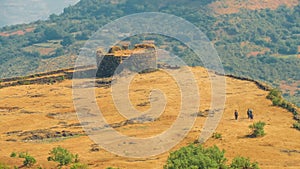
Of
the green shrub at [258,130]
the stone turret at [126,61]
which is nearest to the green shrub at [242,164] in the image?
the green shrub at [258,130]

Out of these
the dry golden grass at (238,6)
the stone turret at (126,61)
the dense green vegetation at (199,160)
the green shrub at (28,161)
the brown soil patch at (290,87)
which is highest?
the dry golden grass at (238,6)

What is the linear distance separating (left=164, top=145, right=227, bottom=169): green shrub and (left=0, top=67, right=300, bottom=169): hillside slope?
4242 millimetres

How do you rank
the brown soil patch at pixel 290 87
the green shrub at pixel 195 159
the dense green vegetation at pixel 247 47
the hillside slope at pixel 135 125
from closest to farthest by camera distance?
the green shrub at pixel 195 159 → the hillside slope at pixel 135 125 → the brown soil patch at pixel 290 87 → the dense green vegetation at pixel 247 47

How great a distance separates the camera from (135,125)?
46.3m

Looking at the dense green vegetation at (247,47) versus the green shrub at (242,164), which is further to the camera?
the dense green vegetation at (247,47)

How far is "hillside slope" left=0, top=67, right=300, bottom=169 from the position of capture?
120ft

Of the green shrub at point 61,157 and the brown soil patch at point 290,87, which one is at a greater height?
the green shrub at point 61,157

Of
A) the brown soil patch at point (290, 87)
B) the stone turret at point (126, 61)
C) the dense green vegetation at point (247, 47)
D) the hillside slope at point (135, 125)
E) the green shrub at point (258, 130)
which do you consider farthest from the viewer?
the dense green vegetation at point (247, 47)

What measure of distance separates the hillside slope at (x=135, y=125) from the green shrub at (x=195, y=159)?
13.9ft

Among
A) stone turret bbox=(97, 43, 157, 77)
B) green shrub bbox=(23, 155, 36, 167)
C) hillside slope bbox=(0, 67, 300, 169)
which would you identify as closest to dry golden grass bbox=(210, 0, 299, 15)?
stone turret bbox=(97, 43, 157, 77)

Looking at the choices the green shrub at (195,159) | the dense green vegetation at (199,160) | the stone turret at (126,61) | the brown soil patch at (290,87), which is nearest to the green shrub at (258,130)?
the dense green vegetation at (199,160)

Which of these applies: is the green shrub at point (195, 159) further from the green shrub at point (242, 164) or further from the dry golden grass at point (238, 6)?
the dry golden grass at point (238, 6)

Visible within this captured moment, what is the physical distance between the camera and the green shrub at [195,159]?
1124 inches

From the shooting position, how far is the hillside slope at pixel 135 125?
120 feet
